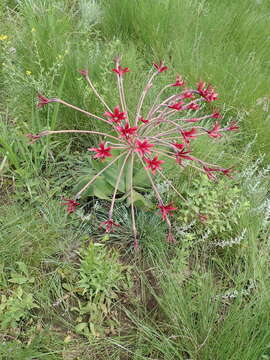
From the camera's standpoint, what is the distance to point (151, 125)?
60.7 inches

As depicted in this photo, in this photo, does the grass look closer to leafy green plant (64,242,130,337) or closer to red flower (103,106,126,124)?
leafy green plant (64,242,130,337)

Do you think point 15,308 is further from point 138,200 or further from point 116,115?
point 116,115

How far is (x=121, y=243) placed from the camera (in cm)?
168

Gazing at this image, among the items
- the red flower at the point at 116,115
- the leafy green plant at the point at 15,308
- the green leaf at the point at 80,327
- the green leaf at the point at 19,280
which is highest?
the red flower at the point at 116,115

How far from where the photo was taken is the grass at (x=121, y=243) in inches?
54.2

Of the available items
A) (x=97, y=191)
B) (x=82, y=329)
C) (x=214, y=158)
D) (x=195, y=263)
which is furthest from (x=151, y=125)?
(x=82, y=329)

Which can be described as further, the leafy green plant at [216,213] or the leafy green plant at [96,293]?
the leafy green plant at [216,213]

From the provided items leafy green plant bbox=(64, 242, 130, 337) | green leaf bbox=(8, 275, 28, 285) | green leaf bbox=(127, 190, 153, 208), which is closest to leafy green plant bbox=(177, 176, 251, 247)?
green leaf bbox=(127, 190, 153, 208)

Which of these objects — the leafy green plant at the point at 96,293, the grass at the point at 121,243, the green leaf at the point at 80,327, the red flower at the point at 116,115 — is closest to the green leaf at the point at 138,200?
the grass at the point at 121,243

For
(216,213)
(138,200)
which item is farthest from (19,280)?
A: (216,213)

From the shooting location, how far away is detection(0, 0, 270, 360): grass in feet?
4.52

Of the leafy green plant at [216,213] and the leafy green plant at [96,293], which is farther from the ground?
the leafy green plant at [216,213]

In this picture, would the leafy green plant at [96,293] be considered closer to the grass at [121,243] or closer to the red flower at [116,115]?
the grass at [121,243]

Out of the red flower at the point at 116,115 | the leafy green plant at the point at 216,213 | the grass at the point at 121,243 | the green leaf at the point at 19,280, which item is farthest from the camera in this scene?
the leafy green plant at the point at 216,213
